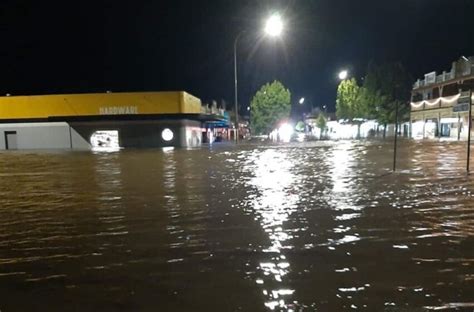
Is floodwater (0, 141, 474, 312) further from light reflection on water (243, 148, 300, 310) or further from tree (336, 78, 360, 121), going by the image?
tree (336, 78, 360, 121)

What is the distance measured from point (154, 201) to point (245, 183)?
3.75 m

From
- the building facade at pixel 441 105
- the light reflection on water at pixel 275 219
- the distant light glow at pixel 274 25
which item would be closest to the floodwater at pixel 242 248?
the light reflection on water at pixel 275 219

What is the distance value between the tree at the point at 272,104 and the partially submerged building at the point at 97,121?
3449cm

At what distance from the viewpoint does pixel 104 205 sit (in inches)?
416

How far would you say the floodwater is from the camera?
4.78 m

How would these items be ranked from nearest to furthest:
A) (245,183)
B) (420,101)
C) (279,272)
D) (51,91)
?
(279,272) < (245,183) < (51,91) < (420,101)

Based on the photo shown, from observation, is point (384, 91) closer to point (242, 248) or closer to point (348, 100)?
point (348, 100)

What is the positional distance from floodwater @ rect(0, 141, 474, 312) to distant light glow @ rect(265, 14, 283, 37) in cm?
1749

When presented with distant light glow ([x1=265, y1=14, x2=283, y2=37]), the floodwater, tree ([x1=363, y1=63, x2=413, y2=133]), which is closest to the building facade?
tree ([x1=363, y1=63, x2=413, y2=133])

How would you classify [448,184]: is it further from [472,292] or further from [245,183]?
[472,292]

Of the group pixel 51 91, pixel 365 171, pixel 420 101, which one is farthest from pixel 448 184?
pixel 420 101

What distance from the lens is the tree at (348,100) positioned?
80.9m

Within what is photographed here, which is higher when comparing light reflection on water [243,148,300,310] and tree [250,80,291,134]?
tree [250,80,291,134]

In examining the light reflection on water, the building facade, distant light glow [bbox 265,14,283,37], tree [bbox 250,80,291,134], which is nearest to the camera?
the light reflection on water
